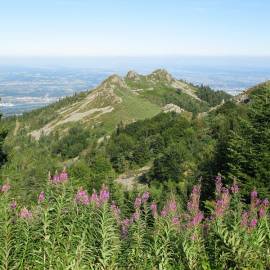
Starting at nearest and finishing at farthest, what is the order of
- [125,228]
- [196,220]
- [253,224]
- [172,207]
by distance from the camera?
[253,224], [196,220], [172,207], [125,228]

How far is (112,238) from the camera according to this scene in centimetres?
857

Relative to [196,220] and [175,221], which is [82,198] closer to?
[175,221]

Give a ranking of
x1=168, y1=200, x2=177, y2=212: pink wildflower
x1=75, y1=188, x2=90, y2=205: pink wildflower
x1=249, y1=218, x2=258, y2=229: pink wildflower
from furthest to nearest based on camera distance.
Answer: x1=75, y1=188, x2=90, y2=205: pink wildflower < x1=168, y1=200, x2=177, y2=212: pink wildflower < x1=249, y1=218, x2=258, y2=229: pink wildflower

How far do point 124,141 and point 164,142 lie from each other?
51.1 feet

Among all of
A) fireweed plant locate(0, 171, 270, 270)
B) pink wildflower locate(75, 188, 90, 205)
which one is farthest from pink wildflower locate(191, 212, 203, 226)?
pink wildflower locate(75, 188, 90, 205)

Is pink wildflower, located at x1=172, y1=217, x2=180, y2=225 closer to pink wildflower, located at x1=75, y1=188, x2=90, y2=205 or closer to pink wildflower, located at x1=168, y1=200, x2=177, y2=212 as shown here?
pink wildflower, located at x1=168, y1=200, x2=177, y2=212

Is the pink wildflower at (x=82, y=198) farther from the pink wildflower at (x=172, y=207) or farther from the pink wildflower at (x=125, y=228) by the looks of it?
the pink wildflower at (x=172, y=207)

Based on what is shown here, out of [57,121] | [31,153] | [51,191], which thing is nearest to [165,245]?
[51,191]

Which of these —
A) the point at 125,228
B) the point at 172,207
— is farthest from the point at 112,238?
the point at 172,207

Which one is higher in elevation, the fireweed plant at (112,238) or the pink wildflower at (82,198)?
the pink wildflower at (82,198)

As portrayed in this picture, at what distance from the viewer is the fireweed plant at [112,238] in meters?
8.19

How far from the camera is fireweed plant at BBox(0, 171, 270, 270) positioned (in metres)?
8.19

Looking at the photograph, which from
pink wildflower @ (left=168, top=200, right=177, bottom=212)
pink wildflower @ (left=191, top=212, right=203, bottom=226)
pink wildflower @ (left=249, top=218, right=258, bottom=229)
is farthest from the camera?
pink wildflower @ (left=168, top=200, right=177, bottom=212)

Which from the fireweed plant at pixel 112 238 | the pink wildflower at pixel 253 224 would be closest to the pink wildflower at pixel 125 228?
the fireweed plant at pixel 112 238
